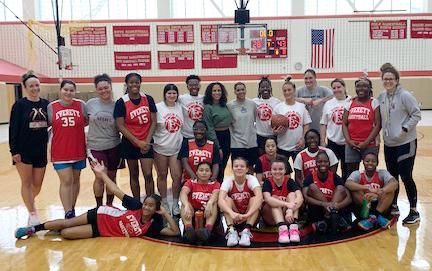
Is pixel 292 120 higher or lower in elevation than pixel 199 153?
higher

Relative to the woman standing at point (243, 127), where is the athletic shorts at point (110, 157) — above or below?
below

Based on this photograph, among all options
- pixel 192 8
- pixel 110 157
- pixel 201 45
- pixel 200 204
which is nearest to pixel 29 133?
pixel 110 157

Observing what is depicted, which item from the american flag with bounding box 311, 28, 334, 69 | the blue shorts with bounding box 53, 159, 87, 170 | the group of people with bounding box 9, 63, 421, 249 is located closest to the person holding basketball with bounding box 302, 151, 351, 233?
the group of people with bounding box 9, 63, 421, 249

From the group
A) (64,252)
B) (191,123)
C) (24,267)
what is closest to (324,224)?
(191,123)

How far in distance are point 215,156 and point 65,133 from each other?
1.39 m

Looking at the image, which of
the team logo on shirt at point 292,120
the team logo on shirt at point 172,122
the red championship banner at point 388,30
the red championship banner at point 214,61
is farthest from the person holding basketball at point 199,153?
the red championship banner at point 388,30

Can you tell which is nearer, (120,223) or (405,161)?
(120,223)

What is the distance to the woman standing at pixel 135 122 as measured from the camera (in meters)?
4.03

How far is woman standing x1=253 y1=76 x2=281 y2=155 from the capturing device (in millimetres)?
4539

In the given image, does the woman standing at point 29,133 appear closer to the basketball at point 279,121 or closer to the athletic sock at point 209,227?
the athletic sock at point 209,227

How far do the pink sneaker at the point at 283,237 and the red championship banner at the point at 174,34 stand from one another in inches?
454

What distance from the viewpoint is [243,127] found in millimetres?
4410

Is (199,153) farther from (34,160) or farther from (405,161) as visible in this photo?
(405,161)

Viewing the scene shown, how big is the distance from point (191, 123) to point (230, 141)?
450 millimetres
